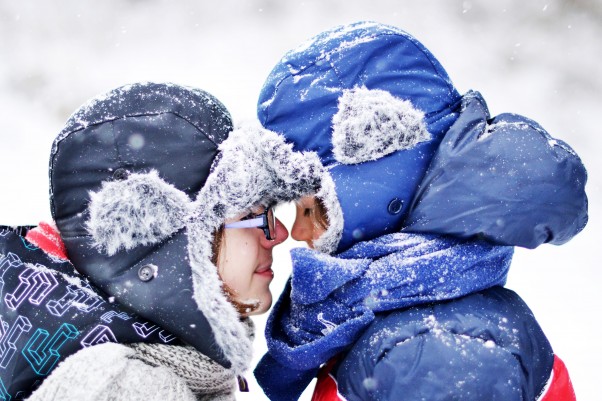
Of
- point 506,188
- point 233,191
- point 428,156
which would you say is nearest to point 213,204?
point 233,191

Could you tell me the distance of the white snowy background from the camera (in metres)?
2.63

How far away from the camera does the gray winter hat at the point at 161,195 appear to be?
1104 millimetres

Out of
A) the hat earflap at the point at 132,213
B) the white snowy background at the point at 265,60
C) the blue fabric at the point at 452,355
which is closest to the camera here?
the blue fabric at the point at 452,355

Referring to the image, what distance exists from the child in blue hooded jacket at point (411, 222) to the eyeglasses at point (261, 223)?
95 mm

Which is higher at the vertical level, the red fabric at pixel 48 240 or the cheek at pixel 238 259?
the red fabric at pixel 48 240

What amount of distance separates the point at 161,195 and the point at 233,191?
126 mm

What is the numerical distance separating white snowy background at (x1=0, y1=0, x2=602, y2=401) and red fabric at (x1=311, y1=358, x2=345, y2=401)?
1.28 metres

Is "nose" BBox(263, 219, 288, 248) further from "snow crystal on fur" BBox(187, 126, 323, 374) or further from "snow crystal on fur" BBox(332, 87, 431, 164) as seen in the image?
"snow crystal on fur" BBox(332, 87, 431, 164)

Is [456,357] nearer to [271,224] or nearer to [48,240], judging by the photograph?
[271,224]

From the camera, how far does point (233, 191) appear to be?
1150 millimetres

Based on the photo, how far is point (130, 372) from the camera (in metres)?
1.02

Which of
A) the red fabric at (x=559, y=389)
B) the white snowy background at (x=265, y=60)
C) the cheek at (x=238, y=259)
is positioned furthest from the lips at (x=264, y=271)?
the white snowy background at (x=265, y=60)

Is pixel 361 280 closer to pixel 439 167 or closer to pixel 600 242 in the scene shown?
pixel 439 167

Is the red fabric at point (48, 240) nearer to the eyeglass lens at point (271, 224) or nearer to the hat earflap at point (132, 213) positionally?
the hat earflap at point (132, 213)
